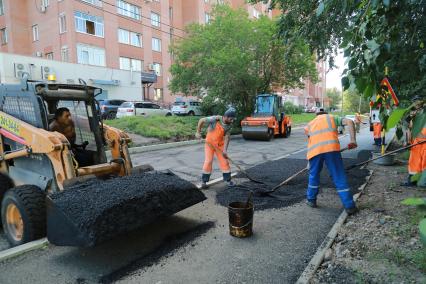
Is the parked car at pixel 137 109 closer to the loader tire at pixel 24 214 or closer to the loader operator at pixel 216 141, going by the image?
the loader operator at pixel 216 141

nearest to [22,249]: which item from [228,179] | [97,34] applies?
[228,179]

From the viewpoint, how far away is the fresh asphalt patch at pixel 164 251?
3.27m

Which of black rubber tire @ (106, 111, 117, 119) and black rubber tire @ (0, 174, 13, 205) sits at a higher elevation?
black rubber tire @ (106, 111, 117, 119)

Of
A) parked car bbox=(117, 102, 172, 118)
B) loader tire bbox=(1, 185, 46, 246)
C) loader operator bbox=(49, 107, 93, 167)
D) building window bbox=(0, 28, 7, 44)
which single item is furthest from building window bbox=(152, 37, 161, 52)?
loader tire bbox=(1, 185, 46, 246)

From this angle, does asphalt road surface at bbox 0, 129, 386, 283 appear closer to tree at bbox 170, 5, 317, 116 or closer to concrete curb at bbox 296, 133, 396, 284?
concrete curb at bbox 296, 133, 396, 284

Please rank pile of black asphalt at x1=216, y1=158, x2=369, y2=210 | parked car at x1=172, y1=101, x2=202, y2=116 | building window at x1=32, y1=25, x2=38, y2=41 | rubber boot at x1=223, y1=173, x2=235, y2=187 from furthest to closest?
building window at x1=32, y1=25, x2=38, y2=41 < parked car at x1=172, y1=101, x2=202, y2=116 < rubber boot at x1=223, y1=173, x2=235, y2=187 < pile of black asphalt at x1=216, y1=158, x2=369, y2=210

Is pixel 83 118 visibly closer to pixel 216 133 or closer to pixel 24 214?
pixel 24 214

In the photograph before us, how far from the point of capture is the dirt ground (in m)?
3.02

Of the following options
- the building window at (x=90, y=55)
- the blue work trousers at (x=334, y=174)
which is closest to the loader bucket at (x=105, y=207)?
the blue work trousers at (x=334, y=174)

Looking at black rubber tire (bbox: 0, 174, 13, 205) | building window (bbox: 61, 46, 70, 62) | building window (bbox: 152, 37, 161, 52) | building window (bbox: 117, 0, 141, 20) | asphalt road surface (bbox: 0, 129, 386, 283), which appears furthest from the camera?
building window (bbox: 152, 37, 161, 52)

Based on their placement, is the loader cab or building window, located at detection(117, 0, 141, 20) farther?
building window, located at detection(117, 0, 141, 20)

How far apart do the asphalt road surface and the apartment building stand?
74.8 feet

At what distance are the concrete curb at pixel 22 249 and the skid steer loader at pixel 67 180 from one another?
11cm

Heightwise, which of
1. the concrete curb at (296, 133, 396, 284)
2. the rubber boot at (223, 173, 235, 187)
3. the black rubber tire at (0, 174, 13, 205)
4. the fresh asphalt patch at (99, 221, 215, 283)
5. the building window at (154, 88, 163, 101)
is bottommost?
the fresh asphalt patch at (99, 221, 215, 283)
